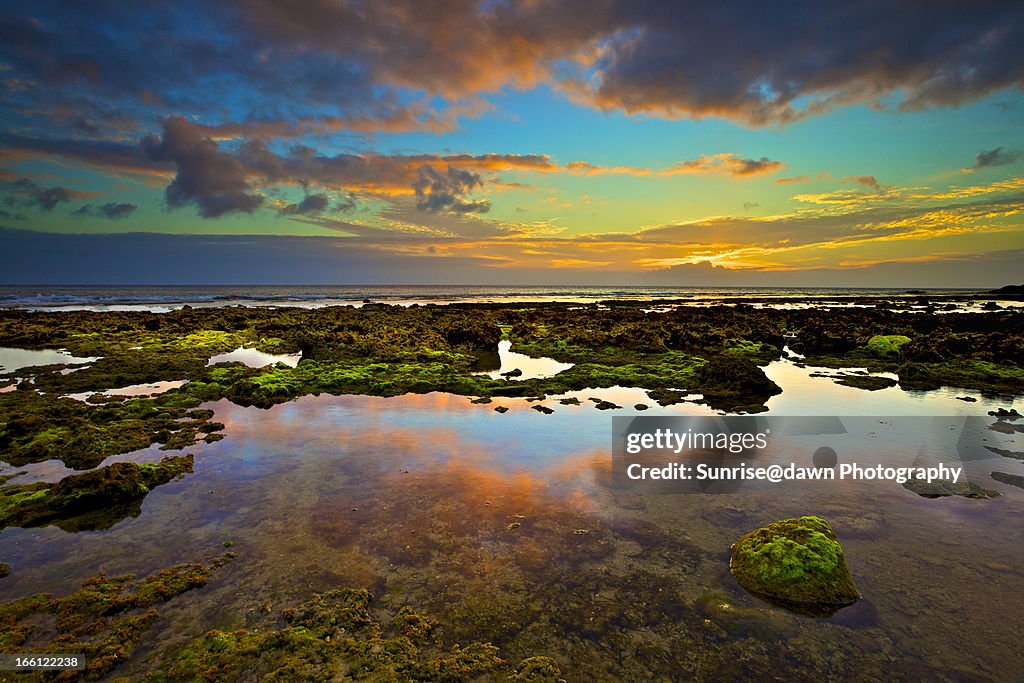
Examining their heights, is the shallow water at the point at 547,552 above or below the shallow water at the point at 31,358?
below

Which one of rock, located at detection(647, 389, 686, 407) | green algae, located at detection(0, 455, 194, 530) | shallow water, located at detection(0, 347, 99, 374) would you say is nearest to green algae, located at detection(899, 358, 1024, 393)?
rock, located at detection(647, 389, 686, 407)

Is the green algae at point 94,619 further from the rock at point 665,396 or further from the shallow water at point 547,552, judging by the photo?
the rock at point 665,396

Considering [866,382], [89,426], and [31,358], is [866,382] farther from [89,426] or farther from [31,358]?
[31,358]

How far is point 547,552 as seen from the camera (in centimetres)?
692

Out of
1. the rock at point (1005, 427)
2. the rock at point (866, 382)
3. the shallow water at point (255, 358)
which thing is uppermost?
the shallow water at point (255, 358)

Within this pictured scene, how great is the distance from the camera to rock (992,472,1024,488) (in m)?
9.23

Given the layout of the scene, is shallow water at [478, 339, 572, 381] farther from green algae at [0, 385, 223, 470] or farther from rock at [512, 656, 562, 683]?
rock at [512, 656, 562, 683]

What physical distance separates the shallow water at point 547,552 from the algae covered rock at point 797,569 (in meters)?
0.21

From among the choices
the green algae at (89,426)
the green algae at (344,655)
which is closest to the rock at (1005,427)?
the green algae at (344,655)

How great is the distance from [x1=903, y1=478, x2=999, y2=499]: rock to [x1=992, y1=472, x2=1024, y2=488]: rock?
0.75 meters

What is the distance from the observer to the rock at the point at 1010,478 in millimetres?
9234

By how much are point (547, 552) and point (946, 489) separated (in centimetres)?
831

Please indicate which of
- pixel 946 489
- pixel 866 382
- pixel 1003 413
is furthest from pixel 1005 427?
pixel 946 489

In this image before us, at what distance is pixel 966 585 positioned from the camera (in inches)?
240
